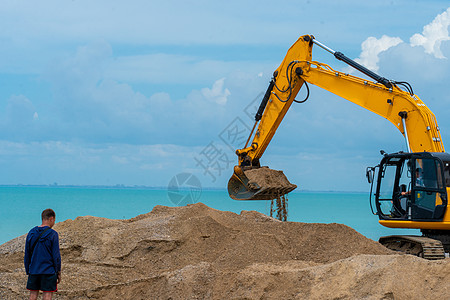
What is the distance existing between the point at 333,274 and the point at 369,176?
12.1 feet

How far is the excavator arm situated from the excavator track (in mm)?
1762

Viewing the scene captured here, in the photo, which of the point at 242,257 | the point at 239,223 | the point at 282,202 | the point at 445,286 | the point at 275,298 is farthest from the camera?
the point at 282,202

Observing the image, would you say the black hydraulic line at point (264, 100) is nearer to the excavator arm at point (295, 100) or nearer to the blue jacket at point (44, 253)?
the excavator arm at point (295, 100)

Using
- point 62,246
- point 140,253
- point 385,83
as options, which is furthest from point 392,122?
point 62,246

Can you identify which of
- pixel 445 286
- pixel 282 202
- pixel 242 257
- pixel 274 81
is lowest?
pixel 445 286

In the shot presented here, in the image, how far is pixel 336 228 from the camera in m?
12.3

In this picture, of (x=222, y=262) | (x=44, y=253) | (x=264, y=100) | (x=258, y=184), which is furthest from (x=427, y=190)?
(x=44, y=253)

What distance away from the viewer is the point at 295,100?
14562mm

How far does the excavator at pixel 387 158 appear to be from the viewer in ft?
35.7

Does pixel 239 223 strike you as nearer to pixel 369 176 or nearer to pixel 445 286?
pixel 369 176

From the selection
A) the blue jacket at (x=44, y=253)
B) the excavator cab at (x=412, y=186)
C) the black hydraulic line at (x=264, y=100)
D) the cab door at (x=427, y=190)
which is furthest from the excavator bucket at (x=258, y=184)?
the blue jacket at (x=44, y=253)

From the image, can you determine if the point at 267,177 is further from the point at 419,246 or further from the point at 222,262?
the point at 419,246

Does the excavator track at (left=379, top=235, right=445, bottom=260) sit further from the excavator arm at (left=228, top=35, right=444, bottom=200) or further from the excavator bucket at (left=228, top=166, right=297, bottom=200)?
the excavator bucket at (left=228, top=166, right=297, bottom=200)

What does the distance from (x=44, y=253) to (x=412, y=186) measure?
6920 mm
